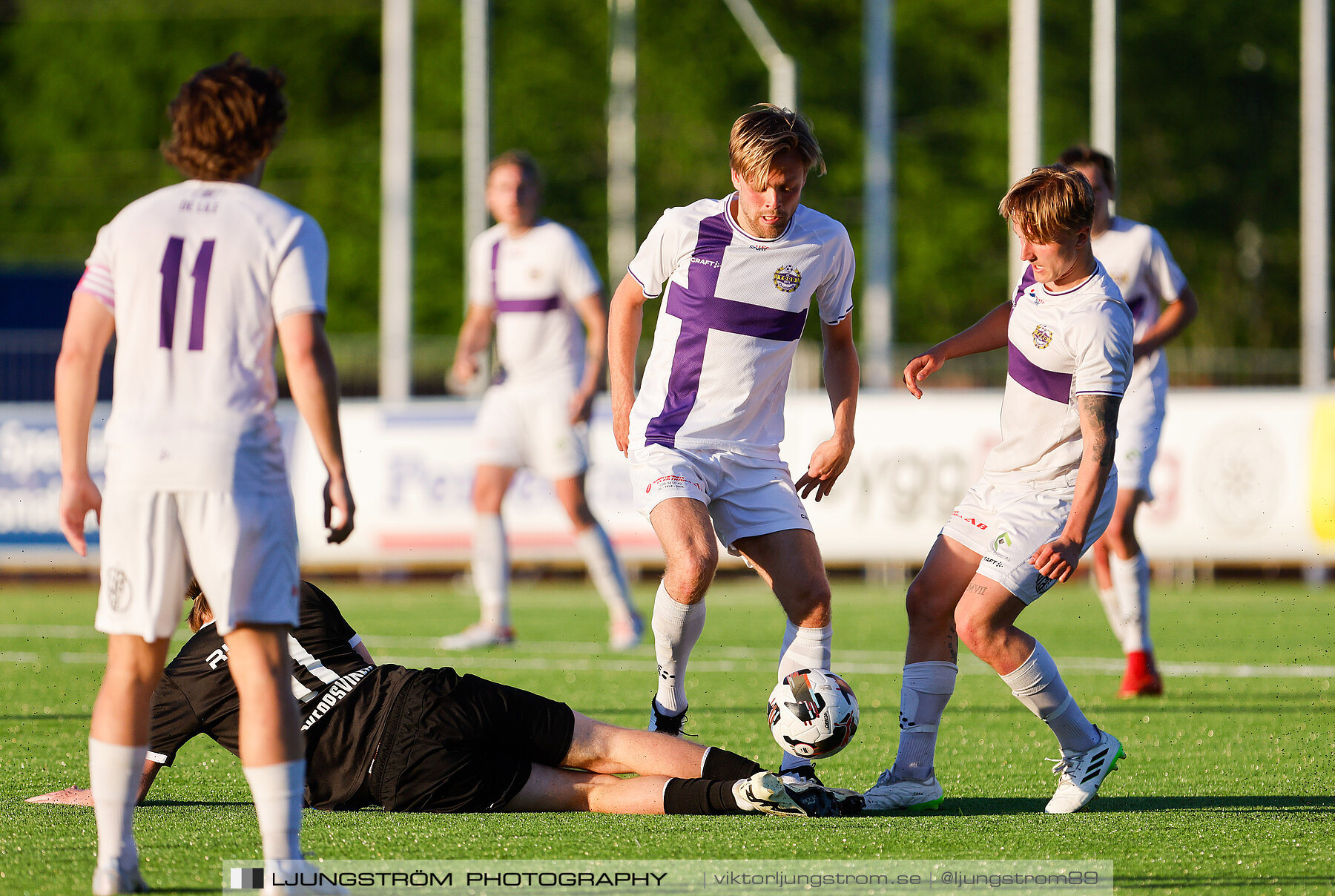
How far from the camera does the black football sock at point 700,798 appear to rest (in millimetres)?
5016

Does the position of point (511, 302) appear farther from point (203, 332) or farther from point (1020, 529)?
point (203, 332)

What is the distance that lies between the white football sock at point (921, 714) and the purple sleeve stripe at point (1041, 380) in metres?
0.87

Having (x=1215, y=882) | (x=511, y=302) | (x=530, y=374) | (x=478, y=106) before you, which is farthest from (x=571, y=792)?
(x=478, y=106)

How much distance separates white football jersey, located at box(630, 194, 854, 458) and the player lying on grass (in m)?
1.11

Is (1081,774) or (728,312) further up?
(728,312)

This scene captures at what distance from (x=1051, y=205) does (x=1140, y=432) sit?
3.40m

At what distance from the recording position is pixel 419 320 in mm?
41094

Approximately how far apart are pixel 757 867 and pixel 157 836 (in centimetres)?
162

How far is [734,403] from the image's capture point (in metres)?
5.75

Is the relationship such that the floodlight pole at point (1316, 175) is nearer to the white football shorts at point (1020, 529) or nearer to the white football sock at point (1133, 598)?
the white football sock at point (1133, 598)

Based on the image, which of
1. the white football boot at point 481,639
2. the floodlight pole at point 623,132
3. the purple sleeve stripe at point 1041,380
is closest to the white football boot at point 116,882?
the purple sleeve stripe at point 1041,380

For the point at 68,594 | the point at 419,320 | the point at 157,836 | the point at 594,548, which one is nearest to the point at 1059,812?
the point at 157,836

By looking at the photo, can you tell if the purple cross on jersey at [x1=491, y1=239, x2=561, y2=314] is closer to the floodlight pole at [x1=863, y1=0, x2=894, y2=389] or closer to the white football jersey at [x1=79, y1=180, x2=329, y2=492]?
the white football jersey at [x1=79, y1=180, x2=329, y2=492]

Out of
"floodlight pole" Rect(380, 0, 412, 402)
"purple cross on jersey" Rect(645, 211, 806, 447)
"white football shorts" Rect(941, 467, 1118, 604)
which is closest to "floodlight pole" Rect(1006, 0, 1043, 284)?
"floodlight pole" Rect(380, 0, 412, 402)
